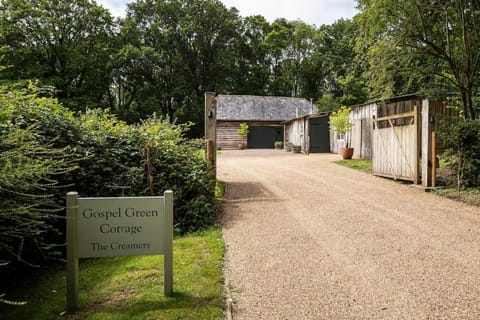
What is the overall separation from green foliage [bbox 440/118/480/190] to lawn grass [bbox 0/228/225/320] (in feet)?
22.2

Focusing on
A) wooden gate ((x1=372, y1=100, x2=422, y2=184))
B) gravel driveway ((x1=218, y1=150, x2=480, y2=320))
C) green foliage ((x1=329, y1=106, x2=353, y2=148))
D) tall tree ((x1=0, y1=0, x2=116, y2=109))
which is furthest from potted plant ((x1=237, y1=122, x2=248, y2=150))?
gravel driveway ((x1=218, y1=150, x2=480, y2=320))

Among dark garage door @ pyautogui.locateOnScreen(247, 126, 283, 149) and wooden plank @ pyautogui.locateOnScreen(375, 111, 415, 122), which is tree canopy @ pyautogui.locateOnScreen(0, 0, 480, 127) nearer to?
wooden plank @ pyautogui.locateOnScreen(375, 111, 415, 122)

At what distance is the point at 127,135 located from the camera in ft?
19.3

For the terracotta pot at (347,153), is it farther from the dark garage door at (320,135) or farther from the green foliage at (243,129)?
the green foliage at (243,129)

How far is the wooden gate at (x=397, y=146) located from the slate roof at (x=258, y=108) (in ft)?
65.3

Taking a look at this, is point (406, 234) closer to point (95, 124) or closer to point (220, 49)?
point (95, 124)

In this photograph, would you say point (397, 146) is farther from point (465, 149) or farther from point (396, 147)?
point (465, 149)

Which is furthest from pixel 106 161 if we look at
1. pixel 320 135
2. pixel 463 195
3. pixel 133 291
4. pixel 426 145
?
pixel 320 135

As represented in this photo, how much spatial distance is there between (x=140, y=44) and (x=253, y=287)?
36.8 m

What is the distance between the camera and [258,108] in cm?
3092

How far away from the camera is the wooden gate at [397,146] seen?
882 cm

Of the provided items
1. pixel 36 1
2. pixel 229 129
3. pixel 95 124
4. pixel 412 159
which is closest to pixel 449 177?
pixel 412 159

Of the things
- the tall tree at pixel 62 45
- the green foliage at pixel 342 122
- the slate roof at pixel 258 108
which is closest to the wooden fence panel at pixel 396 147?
the green foliage at pixel 342 122

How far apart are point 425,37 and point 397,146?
3.61 m
